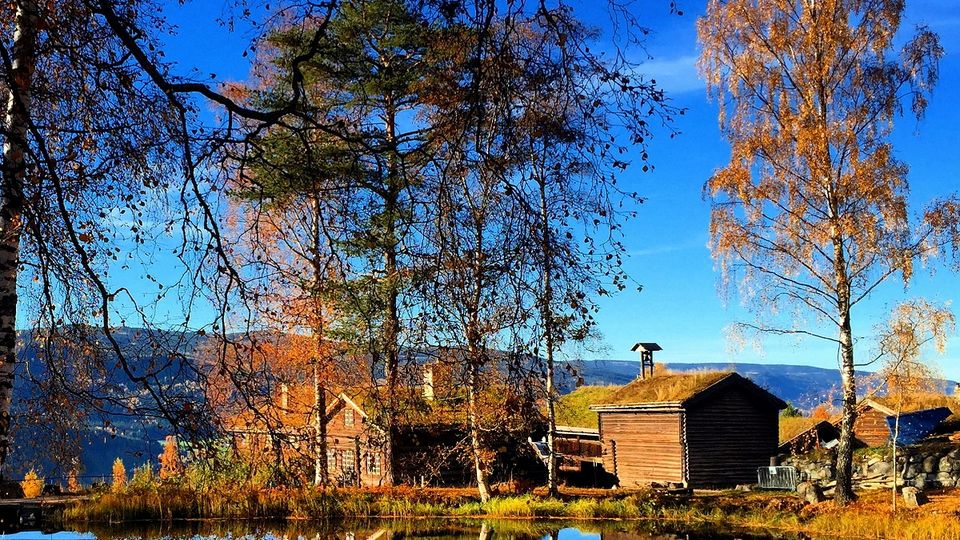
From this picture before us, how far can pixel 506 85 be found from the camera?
4.54 meters

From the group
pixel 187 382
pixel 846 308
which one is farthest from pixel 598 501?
pixel 187 382

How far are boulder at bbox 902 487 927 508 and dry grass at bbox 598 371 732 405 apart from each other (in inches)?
426

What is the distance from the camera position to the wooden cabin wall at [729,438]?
31.5 metres

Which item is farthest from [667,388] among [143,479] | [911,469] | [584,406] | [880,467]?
[143,479]

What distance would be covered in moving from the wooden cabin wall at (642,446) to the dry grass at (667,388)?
61cm

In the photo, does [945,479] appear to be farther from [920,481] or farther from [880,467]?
[880,467]

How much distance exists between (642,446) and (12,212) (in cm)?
2985

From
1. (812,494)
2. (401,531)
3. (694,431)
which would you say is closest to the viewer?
(401,531)

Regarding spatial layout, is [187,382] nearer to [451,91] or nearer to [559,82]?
[451,91]

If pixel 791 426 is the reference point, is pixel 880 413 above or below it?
above

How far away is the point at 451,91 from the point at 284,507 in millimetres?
20776

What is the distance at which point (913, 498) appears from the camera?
66.9 feet

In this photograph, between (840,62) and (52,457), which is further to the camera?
(840,62)

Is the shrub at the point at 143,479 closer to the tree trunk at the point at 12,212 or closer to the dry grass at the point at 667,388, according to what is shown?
the dry grass at the point at 667,388
